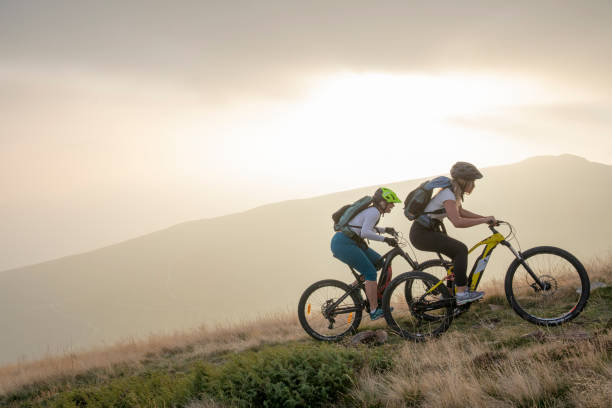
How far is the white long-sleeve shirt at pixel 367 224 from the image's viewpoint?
614 centimetres

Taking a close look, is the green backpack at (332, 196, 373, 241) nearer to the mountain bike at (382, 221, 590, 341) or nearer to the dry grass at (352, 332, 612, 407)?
the mountain bike at (382, 221, 590, 341)

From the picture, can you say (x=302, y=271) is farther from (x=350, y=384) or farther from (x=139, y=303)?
(x=350, y=384)

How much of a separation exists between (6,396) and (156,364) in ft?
8.22

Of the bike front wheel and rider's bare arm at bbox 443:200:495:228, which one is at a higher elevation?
rider's bare arm at bbox 443:200:495:228

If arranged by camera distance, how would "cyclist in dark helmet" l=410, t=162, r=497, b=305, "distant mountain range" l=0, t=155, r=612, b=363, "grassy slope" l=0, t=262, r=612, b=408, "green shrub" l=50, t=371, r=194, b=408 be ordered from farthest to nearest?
"distant mountain range" l=0, t=155, r=612, b=363 < "cyclist in dark helmet" l=410, t=162, r=497, b=305 < "green shrub" l=50, t=371, r=194, b=408 < "grassy slope" l=0, t=262, r=612, b=408

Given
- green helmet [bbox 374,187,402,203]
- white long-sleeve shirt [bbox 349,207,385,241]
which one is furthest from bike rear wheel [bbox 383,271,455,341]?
green helmet [bbox 374,187,402,203]

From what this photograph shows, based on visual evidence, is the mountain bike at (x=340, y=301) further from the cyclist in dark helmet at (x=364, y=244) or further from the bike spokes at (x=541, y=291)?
the bike spokes at (x=541, y=291)

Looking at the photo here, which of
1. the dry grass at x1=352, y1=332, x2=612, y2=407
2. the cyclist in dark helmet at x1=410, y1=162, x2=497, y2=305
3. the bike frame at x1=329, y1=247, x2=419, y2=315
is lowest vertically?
the dry grass at x1=352, y1=332, x2=612, y2=407

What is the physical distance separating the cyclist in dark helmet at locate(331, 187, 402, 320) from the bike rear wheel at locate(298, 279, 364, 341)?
0.31m

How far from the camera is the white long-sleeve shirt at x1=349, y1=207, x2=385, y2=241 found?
614 cm

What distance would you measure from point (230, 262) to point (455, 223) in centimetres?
15359

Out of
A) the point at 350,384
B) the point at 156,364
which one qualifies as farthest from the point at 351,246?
the point at 156,364

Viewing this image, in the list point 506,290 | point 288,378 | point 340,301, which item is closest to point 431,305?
point 506,290

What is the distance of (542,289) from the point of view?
→ 5.91m
